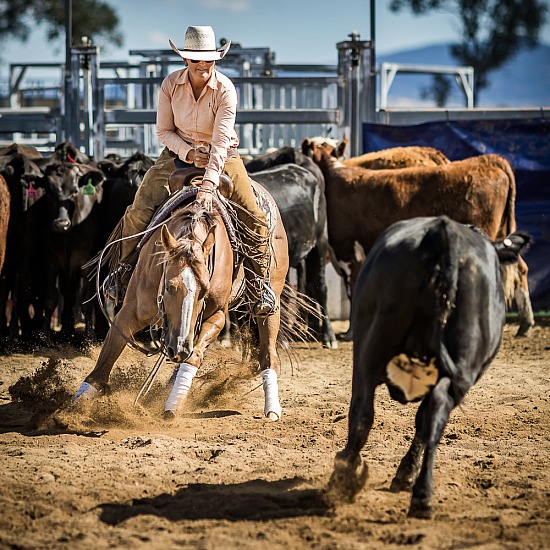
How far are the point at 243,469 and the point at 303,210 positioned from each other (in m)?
5.21

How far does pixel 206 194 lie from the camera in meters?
6.20

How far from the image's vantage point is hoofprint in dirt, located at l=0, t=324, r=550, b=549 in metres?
4.13

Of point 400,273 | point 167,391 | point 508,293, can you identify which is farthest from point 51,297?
point 400,273

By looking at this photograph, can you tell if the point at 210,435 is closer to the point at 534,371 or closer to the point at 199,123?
the point at 199,123

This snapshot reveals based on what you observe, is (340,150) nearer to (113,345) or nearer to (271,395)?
(271,395)

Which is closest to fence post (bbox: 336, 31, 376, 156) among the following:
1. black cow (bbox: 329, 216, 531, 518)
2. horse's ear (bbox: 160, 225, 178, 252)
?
horse's ear (bbox: 160, 225, 178, 252)

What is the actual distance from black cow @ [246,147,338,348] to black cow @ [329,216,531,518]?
5254 millimetres

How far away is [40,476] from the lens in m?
5.00

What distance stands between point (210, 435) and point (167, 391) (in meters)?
1.06

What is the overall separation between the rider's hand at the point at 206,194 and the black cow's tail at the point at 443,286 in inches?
81.3

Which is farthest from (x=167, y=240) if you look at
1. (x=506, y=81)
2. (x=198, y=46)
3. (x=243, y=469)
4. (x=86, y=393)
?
(x=506, y=81)

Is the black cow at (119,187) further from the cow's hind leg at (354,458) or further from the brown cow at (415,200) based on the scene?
the cow's hind leg at (354,458)

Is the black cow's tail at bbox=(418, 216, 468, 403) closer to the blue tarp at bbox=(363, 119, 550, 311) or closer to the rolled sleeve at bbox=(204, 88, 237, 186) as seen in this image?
the rolled sleeve at bbox=(204, 88, 237, 186)

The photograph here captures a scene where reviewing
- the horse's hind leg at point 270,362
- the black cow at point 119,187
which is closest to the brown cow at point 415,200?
the black cow at point 119,187
